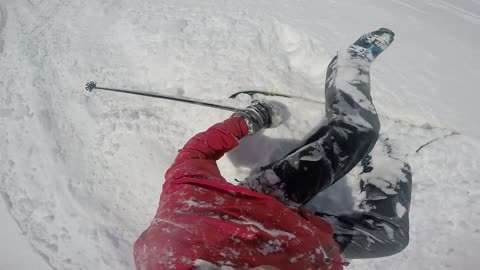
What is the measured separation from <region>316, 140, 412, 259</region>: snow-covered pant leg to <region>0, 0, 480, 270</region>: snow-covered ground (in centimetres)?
35

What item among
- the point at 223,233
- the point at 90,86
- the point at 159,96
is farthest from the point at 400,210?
the point at 90,86

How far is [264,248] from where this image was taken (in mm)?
1204

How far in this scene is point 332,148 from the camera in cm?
190

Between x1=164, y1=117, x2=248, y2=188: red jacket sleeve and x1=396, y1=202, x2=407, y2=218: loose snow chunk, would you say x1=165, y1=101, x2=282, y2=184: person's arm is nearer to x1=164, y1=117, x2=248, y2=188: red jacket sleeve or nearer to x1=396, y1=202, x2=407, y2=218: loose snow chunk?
x1=164, y1=117, x2=248, y2=188: red jacket sleeve

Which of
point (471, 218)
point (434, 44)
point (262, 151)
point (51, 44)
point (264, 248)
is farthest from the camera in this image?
point (434, 44)

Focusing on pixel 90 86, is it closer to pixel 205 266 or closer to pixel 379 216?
pixel 205 266

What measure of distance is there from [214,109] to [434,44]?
8.11 ft

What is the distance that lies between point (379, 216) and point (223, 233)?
1224 millimetres

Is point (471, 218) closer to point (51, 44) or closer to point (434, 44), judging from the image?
point (434, 44)

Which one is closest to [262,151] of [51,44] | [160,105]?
[160,105]

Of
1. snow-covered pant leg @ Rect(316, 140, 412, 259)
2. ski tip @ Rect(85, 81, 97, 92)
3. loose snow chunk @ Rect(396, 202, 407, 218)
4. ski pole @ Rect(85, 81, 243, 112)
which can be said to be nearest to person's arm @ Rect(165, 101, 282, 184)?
ski pole @ Rect(85, 81, 243, 112)

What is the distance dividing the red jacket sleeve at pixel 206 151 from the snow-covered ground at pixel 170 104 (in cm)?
53

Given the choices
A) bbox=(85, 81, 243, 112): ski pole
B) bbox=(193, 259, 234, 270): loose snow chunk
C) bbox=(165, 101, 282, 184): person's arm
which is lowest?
bbox=(193, 259, 234, 270): loose snow chunk

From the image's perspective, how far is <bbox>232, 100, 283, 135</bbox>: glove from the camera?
2.11 m
